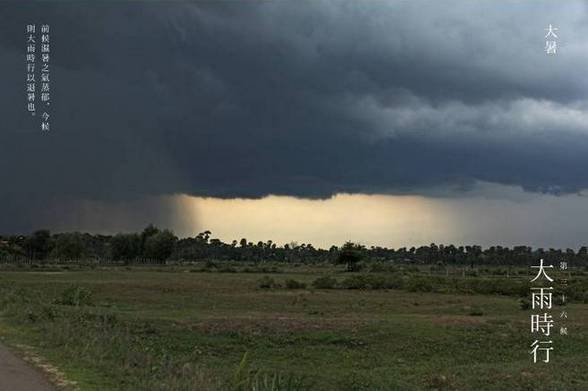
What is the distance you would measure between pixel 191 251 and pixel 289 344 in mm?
145741

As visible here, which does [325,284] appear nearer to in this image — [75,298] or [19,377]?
[75,298]

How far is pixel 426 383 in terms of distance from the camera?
17.1 meters

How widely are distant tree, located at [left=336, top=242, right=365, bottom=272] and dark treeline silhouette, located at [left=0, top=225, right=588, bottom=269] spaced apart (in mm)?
2039

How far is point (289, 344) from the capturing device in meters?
23.7

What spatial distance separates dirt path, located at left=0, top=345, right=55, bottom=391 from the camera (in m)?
9.12

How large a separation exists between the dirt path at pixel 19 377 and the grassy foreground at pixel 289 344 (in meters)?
0.51

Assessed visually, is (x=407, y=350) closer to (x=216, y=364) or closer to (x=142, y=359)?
(x=216, y=364)

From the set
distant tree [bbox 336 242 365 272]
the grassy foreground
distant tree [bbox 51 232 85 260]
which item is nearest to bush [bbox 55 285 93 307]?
the grassy foreground

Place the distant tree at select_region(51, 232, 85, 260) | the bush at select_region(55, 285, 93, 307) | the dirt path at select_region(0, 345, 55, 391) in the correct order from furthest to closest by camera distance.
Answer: the distant tree at select_region(51, 232, 85, 260)
the bush at select_region(55, 285, 93, 307)
the dirt path at select_region(0, 345, 55, 391)

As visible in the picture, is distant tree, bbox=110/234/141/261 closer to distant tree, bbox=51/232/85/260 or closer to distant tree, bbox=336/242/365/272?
distant tree, bbox=51/232/85/260

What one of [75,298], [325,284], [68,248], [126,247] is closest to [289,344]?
[75,298]

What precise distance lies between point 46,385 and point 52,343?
456cm

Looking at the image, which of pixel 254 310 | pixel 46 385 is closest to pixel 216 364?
pixel 46 385

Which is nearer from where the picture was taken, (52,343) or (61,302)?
(52,343)
